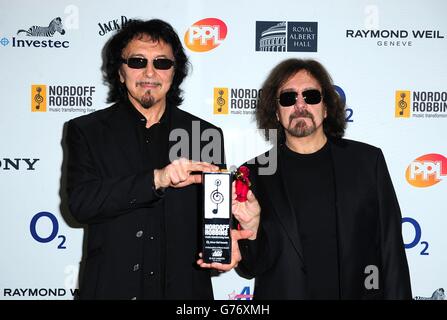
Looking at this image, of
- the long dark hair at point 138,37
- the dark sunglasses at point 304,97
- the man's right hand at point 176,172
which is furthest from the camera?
the dark sunglasses at point 304,97

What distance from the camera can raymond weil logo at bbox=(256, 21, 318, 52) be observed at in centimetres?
319

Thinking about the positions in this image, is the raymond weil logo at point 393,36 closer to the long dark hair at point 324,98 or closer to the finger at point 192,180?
the long dark hair at point 324,98

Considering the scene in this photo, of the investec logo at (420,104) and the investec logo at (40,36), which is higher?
the investec logo at (40,36)

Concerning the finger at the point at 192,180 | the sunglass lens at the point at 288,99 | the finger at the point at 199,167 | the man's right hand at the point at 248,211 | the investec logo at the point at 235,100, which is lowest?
the man's right hand at the point at 248,211

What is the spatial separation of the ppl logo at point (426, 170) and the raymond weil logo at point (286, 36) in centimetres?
112

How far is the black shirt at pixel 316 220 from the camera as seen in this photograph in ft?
7.39

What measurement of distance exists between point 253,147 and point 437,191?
1375 millimetres

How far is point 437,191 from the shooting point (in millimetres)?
3227

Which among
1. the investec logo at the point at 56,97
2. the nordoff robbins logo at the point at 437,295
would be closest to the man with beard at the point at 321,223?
the nordoff robbins logo at the point at 437,295

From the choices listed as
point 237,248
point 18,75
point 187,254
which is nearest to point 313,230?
point 237,248

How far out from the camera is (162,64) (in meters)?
2.33

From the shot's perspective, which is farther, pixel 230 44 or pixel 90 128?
pixel 230 44
